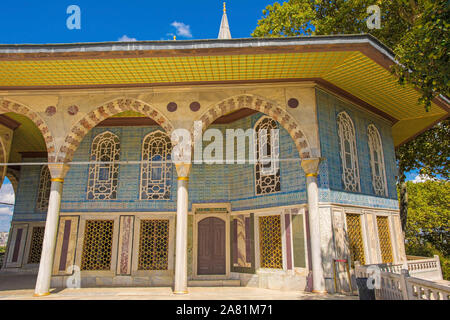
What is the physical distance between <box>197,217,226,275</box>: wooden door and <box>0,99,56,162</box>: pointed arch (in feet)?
13.6

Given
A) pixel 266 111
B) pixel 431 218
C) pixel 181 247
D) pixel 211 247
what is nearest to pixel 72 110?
pixel 181 247

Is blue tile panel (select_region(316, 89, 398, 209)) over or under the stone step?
over

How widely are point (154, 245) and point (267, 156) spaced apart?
391 cm

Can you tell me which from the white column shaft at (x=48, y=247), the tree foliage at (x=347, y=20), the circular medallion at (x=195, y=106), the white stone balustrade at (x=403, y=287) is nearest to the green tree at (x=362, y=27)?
the tree foliage at (x=347, y=20)

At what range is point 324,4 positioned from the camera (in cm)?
1252

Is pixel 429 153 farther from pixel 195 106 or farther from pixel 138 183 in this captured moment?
pixel 138 183

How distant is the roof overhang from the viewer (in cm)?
616

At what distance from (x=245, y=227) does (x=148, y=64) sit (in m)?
4.68

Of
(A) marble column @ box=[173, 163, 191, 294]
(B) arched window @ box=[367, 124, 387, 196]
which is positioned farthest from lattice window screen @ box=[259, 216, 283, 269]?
(B) arched window @ box=[367, 124, 387, 196]

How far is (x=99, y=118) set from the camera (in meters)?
7.52

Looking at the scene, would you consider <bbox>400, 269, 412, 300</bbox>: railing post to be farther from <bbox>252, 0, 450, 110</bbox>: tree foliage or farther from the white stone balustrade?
<bbox>252, 0, 450, 110</bbox>: tree foliage

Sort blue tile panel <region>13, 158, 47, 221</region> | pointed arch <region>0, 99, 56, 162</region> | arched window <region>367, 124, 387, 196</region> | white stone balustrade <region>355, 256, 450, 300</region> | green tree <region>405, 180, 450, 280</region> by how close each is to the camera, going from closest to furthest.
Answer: white stone balustrade <region>355, 256, 450, 300</region>, pointed arch <region>0, 99, 56, 162</region>, arched window <region>367, 124, 387, 196</region>, blue tile panel <region>13, 158, 47, 221</region>, green tree <region>405, 180, 450, 280</region>

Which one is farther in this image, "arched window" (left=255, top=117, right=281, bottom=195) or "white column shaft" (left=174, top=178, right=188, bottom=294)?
"arched window" (left=255, top=117, right=281, bottom=195)

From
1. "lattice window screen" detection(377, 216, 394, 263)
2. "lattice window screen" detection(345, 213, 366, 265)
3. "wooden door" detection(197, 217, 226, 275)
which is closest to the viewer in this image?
"lattice window screen" detection(345, 213, 366, 265)
